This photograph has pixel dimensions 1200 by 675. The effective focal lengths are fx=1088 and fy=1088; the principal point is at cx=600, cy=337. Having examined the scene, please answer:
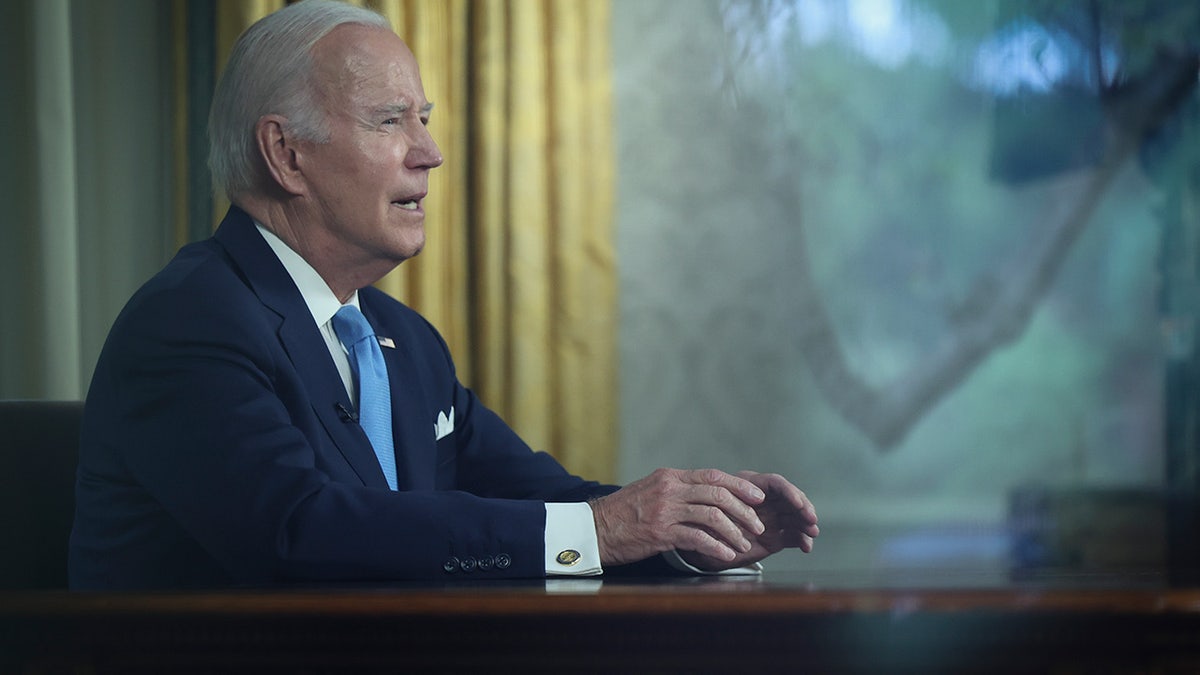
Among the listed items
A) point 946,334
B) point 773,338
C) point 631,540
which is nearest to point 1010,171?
point 946,334

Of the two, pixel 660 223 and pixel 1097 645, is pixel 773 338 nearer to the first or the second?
pixel 660 223

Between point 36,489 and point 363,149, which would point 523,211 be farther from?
Result: point 36,489

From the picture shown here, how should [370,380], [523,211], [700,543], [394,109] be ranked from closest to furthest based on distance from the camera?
[700,543] < [370,380] < [394,109] < [523,211]

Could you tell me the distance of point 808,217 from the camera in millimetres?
2889

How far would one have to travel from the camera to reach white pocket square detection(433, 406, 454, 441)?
1.64 m

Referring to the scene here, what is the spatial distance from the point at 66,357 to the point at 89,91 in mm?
715

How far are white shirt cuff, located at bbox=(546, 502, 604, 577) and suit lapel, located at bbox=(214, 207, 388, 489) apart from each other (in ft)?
0.97

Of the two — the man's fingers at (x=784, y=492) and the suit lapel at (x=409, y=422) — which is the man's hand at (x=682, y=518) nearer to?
the man's fingers at (x=784, y=492)

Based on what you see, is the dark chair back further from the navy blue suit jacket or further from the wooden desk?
the wooden desk

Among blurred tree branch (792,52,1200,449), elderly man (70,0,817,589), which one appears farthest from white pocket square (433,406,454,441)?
blurred tree branch (792,52,1200,449)

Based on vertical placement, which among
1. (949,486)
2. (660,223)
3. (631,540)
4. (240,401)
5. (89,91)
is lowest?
(949,486)

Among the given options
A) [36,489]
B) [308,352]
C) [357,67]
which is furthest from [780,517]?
[36,489]

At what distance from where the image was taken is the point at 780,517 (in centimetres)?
138

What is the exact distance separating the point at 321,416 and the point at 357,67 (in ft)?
1.71
